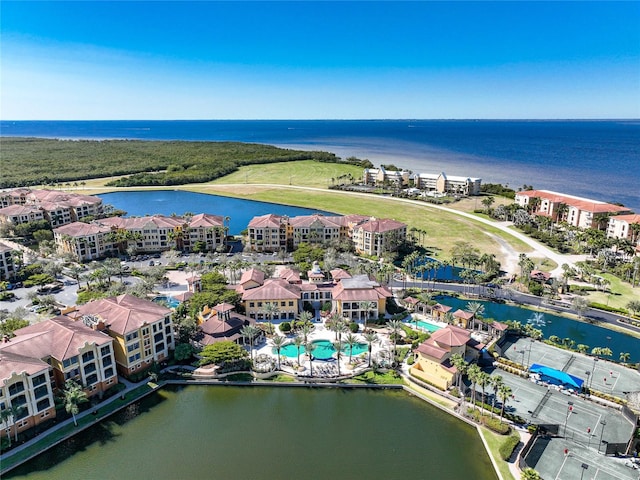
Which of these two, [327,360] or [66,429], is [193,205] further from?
[66,429]

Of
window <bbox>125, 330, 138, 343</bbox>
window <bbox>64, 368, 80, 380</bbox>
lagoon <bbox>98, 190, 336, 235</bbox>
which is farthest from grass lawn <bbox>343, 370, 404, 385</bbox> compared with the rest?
lagoon <bbox>98, 190, 336, 235</bbox>

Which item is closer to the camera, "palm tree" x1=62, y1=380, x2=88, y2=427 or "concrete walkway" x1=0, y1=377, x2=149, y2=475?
"concrete walkway" x1=0, y1=377, x2=149, y2=475

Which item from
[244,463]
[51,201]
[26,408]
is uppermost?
[51,201]

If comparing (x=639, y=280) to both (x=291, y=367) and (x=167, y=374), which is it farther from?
(x=167, y=374)

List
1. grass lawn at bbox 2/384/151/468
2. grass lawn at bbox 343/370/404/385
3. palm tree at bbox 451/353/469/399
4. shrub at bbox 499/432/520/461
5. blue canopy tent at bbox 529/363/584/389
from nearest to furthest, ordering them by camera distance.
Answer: grass lawn at bbox 2/384/151/468, shrub at bbox 499/432/520/461, palm tree at bbox 451/353/469/399, blue canopy tent at bbox 529/363/584/389, grass lawn at bbox 343/370/404/385

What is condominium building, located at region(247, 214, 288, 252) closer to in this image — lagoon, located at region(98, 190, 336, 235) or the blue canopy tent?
lagoon, located at region(98, 190, 336, 235)

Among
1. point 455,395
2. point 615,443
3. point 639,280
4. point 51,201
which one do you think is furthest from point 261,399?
point 51,201
